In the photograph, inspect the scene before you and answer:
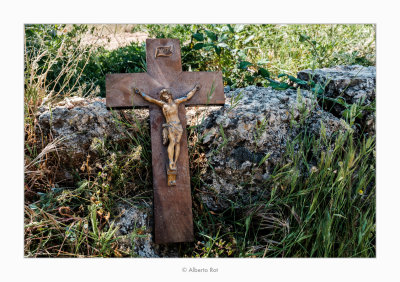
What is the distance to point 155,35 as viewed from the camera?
4.20 meters

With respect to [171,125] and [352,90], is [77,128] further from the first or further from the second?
[352,90]

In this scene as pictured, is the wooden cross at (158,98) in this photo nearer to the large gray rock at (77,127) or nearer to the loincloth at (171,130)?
the loincloth at (171,130)

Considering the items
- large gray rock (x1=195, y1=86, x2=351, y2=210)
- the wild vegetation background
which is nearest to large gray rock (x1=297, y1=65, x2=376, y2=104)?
the wild vegetation background

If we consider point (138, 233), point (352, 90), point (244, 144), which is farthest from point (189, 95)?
point (352, 90)

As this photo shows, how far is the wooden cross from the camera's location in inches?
94.6

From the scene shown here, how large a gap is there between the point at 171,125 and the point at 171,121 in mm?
38

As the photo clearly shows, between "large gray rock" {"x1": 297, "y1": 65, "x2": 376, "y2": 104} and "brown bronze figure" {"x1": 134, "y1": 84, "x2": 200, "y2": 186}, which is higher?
"large gray rock" {"x1": 297, "y1": 65, "x2": 376, "y2": 104}

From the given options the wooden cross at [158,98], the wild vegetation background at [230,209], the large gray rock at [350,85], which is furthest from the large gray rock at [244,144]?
the large gray rock at [350,85]

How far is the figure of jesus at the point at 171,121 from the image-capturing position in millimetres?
2462

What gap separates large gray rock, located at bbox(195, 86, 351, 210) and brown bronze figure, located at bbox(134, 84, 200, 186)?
256 mm

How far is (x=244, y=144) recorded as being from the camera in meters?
2.64

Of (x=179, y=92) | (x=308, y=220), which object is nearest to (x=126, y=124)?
(x=179, y=92)

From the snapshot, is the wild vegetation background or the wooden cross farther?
the wooden cross

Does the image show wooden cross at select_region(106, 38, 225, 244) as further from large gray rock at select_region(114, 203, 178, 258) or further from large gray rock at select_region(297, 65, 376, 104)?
large gray rock at select_region(297, 65, 376, 104)
